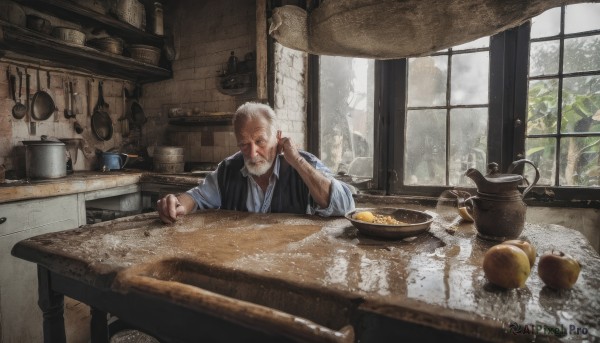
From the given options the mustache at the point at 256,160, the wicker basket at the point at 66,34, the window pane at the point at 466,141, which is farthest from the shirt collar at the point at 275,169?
the wicker basket at the point at 66,34

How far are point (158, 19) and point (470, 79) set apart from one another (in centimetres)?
392

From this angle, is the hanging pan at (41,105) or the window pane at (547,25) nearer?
the window pane at (547,25)

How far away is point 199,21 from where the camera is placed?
440cm

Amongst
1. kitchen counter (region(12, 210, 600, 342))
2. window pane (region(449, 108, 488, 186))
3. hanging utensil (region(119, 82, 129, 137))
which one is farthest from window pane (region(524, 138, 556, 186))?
hanging utensil (region(119, 82, 129, 137))

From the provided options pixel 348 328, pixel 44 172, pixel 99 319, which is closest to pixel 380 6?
pixel 348 328

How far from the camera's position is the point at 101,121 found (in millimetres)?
4383

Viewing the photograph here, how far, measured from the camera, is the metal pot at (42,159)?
3098 millimetres

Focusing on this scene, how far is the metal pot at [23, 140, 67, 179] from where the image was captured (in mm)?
3098

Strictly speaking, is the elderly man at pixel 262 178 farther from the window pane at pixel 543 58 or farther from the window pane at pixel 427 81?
the window pane at pixel 543 58

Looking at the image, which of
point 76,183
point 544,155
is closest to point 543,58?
point 544,155

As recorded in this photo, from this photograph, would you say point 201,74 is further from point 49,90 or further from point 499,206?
point 499,206

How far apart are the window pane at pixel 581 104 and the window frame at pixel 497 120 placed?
30cm

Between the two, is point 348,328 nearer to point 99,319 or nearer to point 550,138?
point 99,319

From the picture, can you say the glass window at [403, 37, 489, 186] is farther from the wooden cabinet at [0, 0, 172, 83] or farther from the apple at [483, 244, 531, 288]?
the wooden cabinet at [0, 0, 172, 83]
